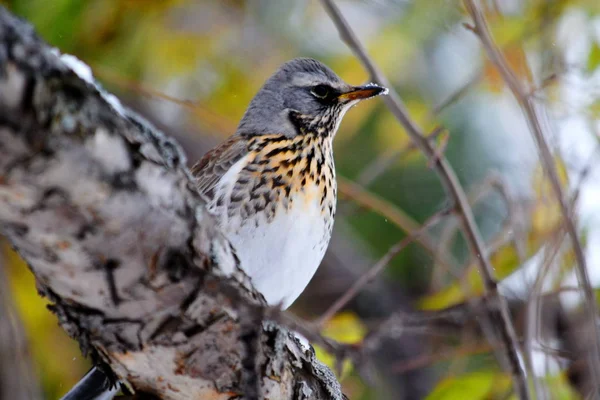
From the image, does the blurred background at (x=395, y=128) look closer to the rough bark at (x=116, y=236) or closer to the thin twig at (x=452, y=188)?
the thin twig at (x=452, y=188)

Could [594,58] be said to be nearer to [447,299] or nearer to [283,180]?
[447,299]

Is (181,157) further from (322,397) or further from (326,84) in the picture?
(326,84)

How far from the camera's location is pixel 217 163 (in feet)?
10.1

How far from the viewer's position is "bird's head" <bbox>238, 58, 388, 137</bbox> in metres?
3.33

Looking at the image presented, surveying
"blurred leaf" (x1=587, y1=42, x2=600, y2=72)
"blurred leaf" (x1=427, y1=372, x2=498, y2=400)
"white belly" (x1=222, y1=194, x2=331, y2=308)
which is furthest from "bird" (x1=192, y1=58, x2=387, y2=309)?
"blurred leaf" (x1=587, y1=42, x2=600, y2=72)

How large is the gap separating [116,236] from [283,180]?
5.65 ft

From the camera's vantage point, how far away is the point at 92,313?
135 centimetres

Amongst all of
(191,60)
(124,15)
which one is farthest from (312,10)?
(124,15)

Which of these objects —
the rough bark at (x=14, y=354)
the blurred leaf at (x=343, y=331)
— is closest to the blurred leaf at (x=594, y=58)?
the blurred leaf at (x=343, y=331)

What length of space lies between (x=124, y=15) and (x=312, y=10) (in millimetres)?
1365

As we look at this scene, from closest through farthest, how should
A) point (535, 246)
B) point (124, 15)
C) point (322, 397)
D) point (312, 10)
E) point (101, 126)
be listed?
point (101, 126) → point (322, 397) → point (535, 246) → point (124, 15) → point (312, 10)

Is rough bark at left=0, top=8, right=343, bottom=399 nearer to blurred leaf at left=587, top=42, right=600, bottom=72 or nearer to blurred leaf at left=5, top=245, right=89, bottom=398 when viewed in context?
blurred leaf at left=587, top=42, right=600, bottom=72

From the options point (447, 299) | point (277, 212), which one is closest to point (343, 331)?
point (447, 299)

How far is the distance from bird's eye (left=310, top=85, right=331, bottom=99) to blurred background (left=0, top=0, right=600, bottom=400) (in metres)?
0.42
